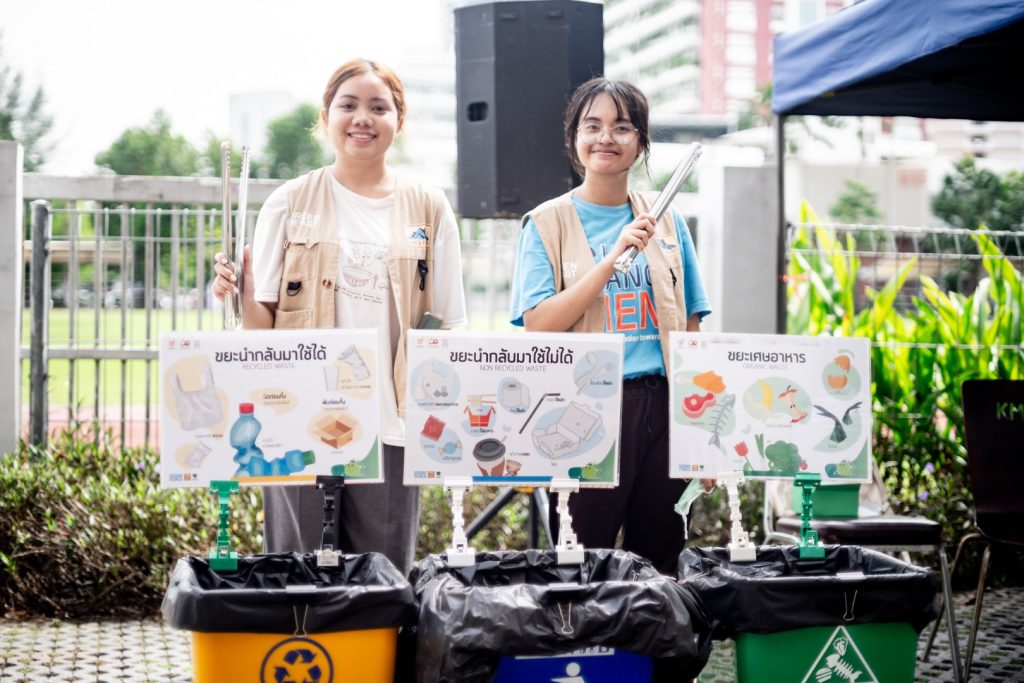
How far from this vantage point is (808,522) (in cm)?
267

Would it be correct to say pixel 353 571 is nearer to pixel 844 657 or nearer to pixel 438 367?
pixel 438 367

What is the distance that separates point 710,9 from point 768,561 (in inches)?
4463

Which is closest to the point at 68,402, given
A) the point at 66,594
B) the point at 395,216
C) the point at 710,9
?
the point at 66,594

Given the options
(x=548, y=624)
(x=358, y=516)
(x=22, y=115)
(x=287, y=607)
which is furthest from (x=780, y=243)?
(x=22, y=115)

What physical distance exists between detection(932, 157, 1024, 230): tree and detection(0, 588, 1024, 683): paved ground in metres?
2.22

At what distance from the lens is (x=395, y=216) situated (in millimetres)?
2881

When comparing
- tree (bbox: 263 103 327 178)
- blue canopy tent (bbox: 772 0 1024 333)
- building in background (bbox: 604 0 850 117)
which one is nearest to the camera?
blue canopy tent (bbox: 772 0 1024 333)

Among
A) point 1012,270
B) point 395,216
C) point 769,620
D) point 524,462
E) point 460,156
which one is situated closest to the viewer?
point 769,620

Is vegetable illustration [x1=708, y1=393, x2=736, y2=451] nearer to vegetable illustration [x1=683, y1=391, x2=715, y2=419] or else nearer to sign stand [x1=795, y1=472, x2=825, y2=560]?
vegetable illustration [x1=683, y1=391, x2=715, y2=419]

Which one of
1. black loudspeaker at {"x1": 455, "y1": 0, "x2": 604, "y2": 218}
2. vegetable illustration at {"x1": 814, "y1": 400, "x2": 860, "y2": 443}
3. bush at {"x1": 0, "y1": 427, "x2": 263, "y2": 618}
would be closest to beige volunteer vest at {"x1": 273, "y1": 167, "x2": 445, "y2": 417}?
vegetable illustration at {"x1": 814, "y1": 400, "x2": 860, "y2": 443}

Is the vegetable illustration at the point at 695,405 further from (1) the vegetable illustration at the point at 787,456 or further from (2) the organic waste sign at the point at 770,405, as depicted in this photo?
(1) the vegetable illustration at the point at 787,456

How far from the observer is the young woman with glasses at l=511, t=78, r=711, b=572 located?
2.86 meters

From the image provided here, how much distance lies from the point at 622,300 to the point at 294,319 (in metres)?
0.85

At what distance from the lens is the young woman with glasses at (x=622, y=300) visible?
2.86 meters
